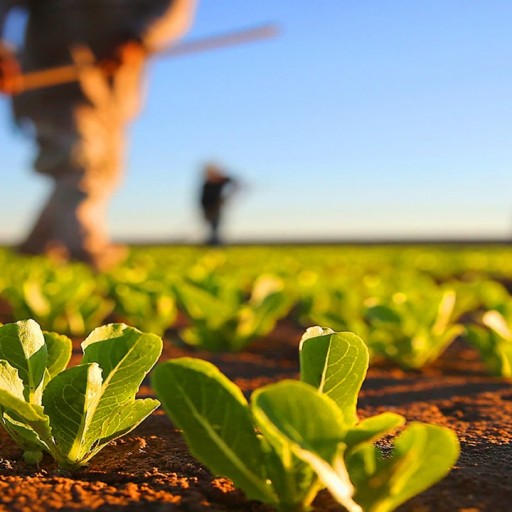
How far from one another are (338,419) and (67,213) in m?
11.7

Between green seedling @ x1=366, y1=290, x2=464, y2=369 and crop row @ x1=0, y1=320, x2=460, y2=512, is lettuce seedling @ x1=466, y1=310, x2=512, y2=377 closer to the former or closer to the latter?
green seedling @ x1=366, y1=290, x2=464, y2=369

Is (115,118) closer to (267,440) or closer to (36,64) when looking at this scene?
(36,64)

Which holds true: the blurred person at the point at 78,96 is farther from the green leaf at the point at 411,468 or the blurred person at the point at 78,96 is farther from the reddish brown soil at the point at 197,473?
the green leaf at the point at 411,468

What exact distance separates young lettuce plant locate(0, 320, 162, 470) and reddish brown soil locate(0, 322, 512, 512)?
0.23 feet

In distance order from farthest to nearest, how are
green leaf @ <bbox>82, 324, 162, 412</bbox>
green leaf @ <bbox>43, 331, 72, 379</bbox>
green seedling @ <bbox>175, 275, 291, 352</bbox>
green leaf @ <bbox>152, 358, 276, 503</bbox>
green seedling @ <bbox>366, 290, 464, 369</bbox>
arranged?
green seedling @ <bbox>175, 275, 291, 352</bbox>, green seedling @ <bbox>366, 290, 464, 369</bbox>, green leaf @ <bbox>43, 331, 72, 379</bbox>, green leaf @ <bbox>82, 324, 162, 412</bbox>, green leaf @ <bbox>152, 358, 276, 503</bbox>

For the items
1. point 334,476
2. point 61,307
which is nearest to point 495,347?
point 334,476

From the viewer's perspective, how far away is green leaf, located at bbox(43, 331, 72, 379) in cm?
139

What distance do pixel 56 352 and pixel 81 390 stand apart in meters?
0.25

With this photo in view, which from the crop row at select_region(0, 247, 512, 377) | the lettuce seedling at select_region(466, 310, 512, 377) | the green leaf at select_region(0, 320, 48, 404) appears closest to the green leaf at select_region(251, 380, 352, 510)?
the green leaf at select_region(0, 320, 48, 404)

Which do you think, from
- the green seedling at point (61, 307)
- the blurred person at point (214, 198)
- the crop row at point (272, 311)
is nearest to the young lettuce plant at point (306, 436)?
the crop row at point (272, 311)

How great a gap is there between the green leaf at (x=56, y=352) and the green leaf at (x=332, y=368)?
0.56 meters

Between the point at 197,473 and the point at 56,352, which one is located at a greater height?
the point at 56,352

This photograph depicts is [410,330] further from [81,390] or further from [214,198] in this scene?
[214,198]

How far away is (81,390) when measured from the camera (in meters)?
1.17
